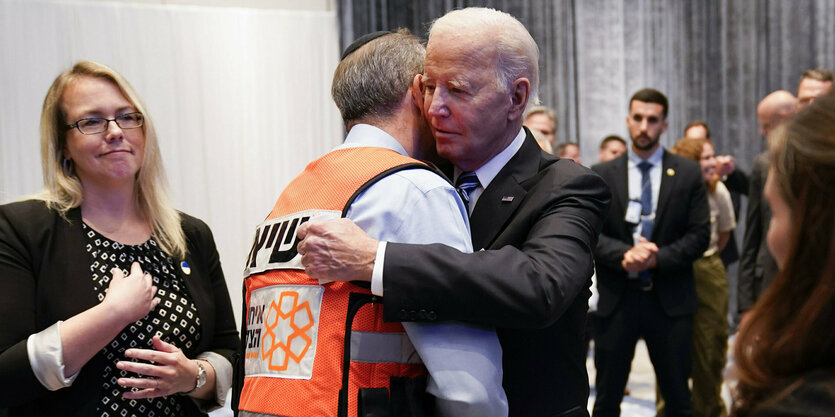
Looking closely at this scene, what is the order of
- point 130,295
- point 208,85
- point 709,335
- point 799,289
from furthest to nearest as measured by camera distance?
1. point 208,85
2. point 709,335
3. point 130,295
4. point 799,289

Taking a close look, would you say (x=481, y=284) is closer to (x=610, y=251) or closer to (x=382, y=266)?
(x=382, y=266)

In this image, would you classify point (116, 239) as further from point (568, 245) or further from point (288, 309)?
point (568, 245)

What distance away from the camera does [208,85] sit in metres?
7.00

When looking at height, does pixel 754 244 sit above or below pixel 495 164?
below

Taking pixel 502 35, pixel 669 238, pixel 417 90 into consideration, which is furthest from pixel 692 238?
pixel 417 90

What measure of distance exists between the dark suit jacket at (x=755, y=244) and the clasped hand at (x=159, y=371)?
3013 mm

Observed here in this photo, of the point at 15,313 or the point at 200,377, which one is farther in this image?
the point at 200,377

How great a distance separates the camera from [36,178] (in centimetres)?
628

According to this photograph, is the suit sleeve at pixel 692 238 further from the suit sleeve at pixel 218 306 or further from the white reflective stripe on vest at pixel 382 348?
the white reflective stripe on vest at pixel 382 348

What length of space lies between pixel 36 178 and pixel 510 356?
219 inches

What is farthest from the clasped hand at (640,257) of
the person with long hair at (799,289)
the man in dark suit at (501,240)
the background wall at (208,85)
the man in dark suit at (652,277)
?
the background wall at (208,85)

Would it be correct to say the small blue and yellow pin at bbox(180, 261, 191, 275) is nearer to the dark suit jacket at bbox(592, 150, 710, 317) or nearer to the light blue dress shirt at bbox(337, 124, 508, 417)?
the light blue dress shirt at bbox(337, 124, 508, 417)

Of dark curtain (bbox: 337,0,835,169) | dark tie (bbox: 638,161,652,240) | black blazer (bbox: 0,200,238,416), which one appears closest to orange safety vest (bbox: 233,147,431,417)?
black blazer (bbox: 0,200,238,416)

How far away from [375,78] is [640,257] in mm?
2831
